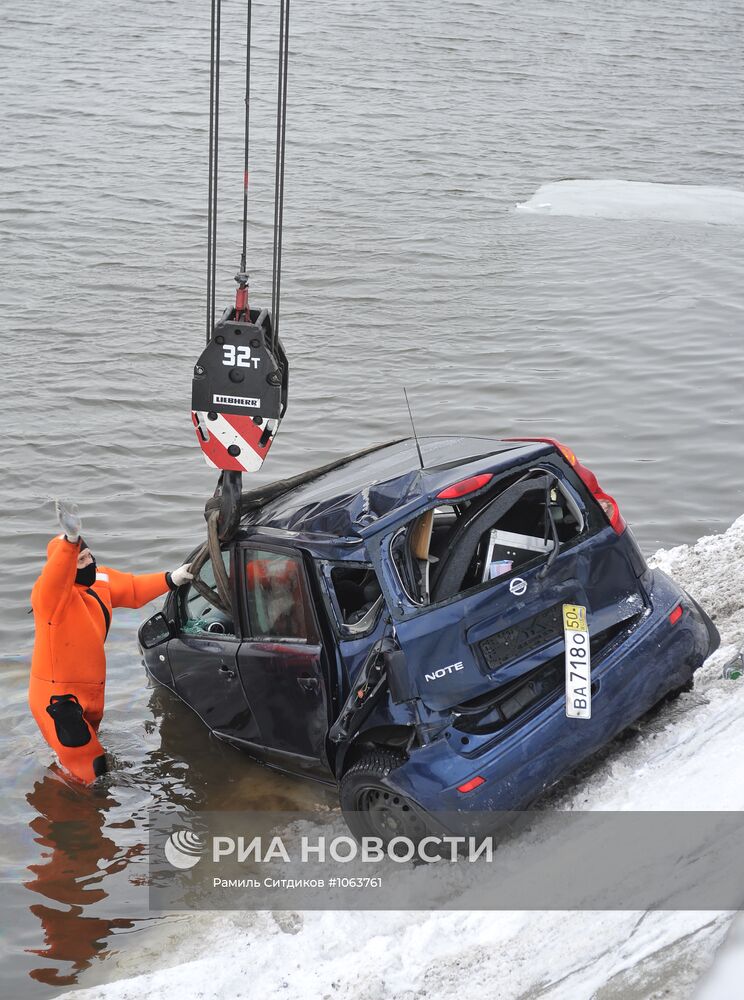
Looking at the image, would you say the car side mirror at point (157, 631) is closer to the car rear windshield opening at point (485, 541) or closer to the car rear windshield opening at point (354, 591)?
the car rear windshield opening at point (354, 591)

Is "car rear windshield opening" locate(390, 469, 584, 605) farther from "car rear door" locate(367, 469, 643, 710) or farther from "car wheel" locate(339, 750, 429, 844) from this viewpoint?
"car wheel" locate(339, 750, 429, 844)

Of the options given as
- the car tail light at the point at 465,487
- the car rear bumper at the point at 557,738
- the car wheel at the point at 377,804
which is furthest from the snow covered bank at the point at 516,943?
the car tail light at the point at 465,487

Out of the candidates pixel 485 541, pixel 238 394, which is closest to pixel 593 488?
pixel 485 541

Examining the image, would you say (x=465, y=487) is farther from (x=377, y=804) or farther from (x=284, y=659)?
(x=377, y=804)

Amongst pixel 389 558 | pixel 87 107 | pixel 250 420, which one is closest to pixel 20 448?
pixel 250 420

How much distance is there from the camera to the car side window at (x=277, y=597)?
5.72 metres

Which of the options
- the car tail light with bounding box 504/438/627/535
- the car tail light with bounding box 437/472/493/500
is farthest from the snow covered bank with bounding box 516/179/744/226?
the car tail light with bounding box 437/472/493/500

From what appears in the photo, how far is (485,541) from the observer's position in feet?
18.2

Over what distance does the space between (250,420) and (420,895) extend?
2699 mm

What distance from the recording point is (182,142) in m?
23.8

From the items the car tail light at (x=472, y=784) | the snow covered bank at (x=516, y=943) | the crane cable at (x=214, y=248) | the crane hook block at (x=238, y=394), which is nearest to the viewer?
the snow covered bank at (x=516, y=943)

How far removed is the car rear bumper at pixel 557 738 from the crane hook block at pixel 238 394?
2126 millimetres

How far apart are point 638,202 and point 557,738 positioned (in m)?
17.2

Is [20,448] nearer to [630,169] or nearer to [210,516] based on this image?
[210,516]
